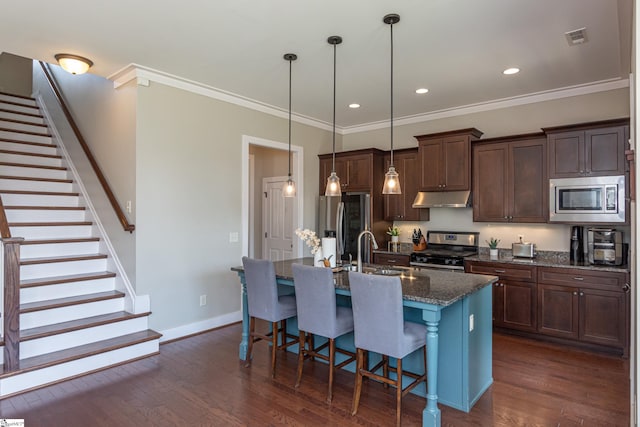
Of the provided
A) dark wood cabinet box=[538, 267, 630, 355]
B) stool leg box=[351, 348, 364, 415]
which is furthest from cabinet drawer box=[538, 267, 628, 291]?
stool leg box=[351, 348, 364, 415]

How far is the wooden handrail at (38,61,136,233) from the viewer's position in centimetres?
391

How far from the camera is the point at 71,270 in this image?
408 centimetres

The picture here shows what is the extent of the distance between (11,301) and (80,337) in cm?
71

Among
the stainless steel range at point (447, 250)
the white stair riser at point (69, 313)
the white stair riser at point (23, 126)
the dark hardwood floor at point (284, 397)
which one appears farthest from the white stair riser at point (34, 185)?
the stainless steel range at point (447, 250)

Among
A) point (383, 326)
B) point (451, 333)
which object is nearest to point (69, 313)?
point (383, 326)

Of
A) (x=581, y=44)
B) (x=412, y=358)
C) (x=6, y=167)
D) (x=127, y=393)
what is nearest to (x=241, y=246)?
(x=127, y=393)

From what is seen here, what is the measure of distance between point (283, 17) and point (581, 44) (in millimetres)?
2581

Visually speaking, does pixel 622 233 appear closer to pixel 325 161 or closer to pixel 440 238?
pixel 440 238

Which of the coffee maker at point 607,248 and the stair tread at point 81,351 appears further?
the coffee maker at point 607,248

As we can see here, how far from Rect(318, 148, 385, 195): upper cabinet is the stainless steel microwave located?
2.28m

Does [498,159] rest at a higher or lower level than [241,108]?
lower

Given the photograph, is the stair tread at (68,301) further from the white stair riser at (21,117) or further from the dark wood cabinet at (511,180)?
the dark wood cabinet at (511,180)

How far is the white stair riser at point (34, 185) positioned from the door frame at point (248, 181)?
2379mm

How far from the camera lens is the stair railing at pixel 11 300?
9.66 feet
